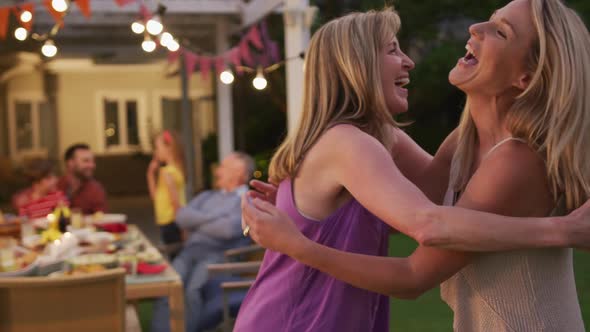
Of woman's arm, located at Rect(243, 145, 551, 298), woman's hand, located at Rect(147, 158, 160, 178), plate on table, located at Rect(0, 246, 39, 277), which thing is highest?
woman's arm, located at Rect(243, 145, 551, 298)

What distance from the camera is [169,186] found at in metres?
6.75

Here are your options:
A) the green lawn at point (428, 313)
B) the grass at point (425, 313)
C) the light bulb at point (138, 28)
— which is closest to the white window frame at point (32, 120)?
the grass at point (425, 313)

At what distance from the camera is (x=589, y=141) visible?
5.07ft

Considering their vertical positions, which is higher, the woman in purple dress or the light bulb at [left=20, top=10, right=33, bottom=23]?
the light bulb at [left=20, top=10, right=33, bottom=23]

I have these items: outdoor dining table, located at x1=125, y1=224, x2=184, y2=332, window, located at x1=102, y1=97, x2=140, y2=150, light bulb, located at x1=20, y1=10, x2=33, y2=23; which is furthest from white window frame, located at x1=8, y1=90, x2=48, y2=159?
outdoor dining table, located at x1=125, y1=224, x2=184, y2=332

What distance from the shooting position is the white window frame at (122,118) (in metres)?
19.6

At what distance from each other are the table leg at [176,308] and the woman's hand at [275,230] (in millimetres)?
2266

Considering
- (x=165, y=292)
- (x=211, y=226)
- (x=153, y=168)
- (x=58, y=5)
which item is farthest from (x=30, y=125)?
(x=165, y=292)

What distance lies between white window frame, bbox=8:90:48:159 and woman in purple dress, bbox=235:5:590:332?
18122 mm

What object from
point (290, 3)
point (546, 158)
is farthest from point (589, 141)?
point (290, 3)

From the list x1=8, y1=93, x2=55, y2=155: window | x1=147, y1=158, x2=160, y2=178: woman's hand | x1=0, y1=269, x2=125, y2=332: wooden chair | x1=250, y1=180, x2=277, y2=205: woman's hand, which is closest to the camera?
x1=250, y1=180, x2=277, y2=205: woman's hand

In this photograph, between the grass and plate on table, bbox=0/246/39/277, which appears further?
the grass

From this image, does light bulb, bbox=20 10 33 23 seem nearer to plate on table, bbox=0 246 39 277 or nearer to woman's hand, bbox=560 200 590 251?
plate on table, bbox=0 246 39 277

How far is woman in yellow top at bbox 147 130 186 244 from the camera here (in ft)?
22.3
